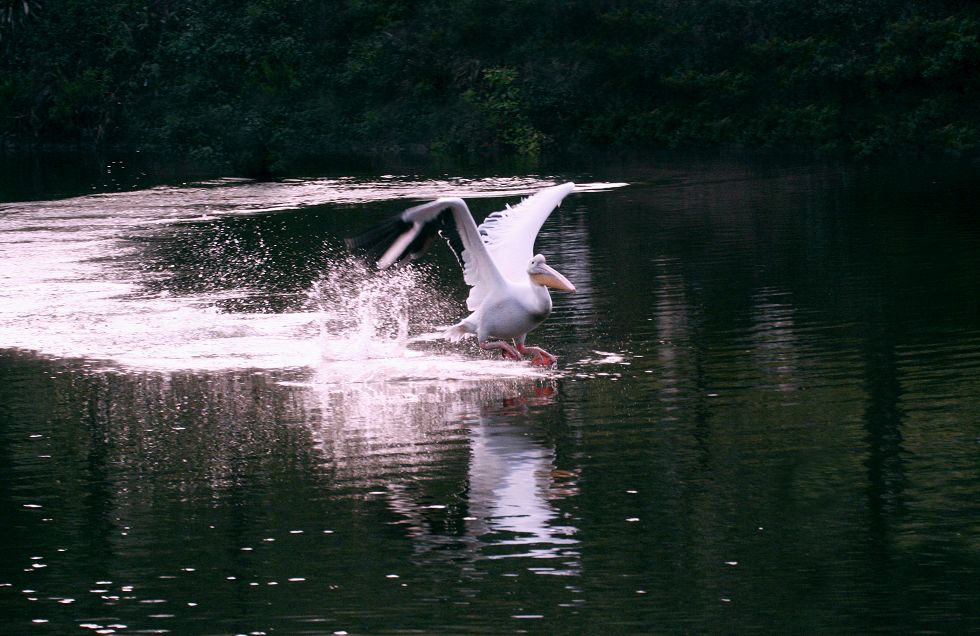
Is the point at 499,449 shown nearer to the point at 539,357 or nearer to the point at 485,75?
the point at 539,357

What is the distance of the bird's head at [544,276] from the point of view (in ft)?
40.6

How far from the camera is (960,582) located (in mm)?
7434

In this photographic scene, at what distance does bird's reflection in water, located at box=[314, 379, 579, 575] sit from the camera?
829cm

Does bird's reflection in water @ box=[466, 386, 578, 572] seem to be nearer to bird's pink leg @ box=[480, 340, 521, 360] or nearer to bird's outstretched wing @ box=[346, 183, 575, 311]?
bird's pink leg @ box=[480, 340, 521, 360]

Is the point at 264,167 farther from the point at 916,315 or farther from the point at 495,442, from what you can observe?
the point at 495,442

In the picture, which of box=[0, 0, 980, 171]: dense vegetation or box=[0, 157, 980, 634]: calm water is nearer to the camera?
box=[0, 157, 980, 634]: calm water

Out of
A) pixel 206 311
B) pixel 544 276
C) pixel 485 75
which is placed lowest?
pixel 206 311

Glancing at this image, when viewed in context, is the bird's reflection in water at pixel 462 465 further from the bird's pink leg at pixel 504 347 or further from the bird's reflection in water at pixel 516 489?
the bird's pink leg at pixel 504 347

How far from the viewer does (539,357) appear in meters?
A: 12.5

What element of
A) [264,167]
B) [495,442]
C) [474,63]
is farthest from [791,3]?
[495,442]

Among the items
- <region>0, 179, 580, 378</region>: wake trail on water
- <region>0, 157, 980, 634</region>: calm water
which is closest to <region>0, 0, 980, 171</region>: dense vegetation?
<region>0, 179, 580, 378</region>: wake trail on water

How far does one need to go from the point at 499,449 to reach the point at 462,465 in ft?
1.36

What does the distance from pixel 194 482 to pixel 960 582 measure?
14.6 feet

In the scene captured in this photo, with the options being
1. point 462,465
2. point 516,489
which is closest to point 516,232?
point 462,465
